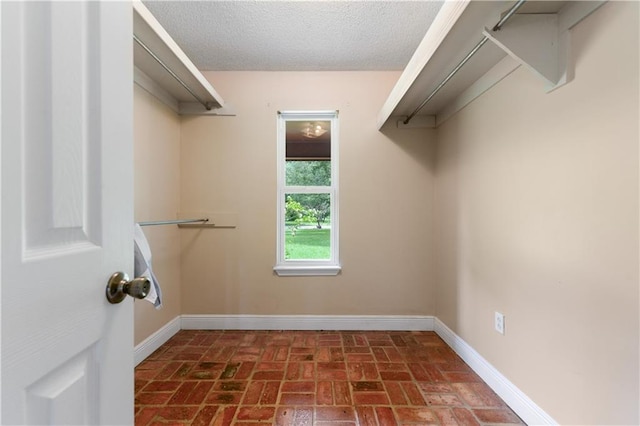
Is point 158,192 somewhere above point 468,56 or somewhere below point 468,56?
below

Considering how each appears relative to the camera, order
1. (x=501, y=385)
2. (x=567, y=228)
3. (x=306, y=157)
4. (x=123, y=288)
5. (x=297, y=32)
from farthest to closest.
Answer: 1. (x=306, y=157)
2. (x=297, y=32)
3. (x=501, y=385)
4. (x=567, y=228)
5. (x=123, y=288)

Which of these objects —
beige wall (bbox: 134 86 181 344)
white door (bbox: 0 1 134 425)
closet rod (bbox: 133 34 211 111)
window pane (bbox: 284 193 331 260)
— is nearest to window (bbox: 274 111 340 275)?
window pane (bbox: 284 193 331 260)

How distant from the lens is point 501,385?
1626mm

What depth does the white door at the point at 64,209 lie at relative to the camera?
0.45 meters

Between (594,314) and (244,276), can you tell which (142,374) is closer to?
(244,276)

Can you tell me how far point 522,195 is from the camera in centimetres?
150

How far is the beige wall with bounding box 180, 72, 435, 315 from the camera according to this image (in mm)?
2541

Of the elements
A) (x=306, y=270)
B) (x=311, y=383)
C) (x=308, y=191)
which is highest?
(x=308, y=191)

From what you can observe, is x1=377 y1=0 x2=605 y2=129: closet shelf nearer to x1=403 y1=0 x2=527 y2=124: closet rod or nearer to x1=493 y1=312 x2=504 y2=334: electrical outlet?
x1=403 y1=0 x2=527 y2=124: closet rod

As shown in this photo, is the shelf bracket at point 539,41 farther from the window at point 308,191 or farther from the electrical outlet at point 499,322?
the window at point 308,191

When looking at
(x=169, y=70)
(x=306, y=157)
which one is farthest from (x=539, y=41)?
(x=169, y=70)

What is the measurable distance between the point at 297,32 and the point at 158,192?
1645 millimetres

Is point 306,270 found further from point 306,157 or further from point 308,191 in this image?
point 306,157

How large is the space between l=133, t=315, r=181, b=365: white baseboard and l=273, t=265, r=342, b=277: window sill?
3.29ft
